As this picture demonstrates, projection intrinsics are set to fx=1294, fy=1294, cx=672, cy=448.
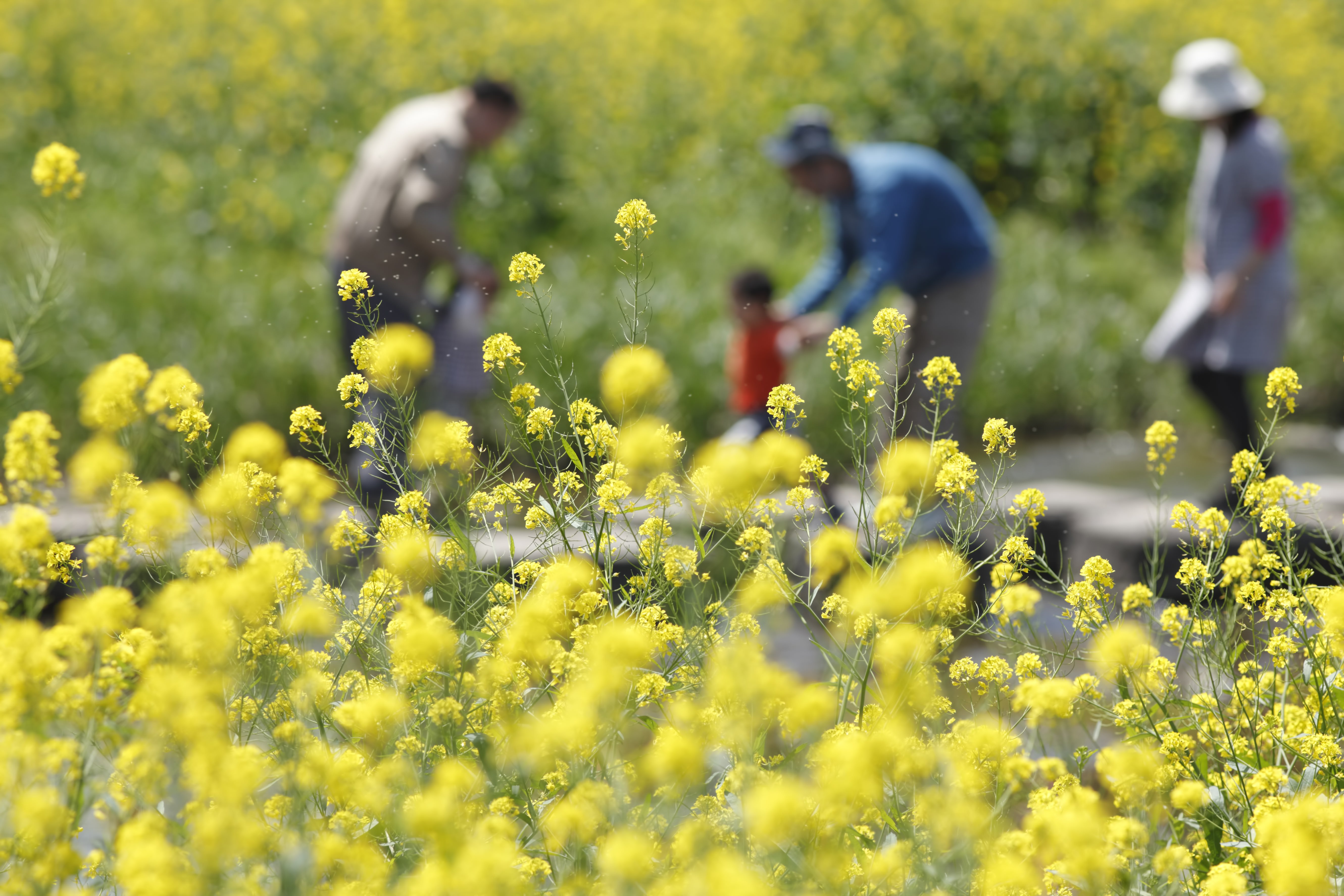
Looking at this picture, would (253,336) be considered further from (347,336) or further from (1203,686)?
(1203,686)

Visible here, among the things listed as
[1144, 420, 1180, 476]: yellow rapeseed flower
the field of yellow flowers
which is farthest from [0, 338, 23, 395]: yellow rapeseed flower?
[1144, 420, 1180, 476]: yellow rapeseed flower

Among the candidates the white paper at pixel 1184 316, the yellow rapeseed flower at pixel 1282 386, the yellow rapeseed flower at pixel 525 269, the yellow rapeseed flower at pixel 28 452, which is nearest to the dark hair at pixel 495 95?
the white paper at pixel 1184 316

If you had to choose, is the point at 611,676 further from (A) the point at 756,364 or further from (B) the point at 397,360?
(A) the point at 756,364

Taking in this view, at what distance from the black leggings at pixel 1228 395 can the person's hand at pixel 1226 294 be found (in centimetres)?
22

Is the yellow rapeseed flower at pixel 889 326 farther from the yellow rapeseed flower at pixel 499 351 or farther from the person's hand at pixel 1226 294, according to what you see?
the person's hand at pixel 1226 294

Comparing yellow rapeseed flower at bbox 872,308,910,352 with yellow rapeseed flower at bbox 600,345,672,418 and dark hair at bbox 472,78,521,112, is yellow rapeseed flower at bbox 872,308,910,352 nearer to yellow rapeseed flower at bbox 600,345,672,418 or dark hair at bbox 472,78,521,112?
yellow rapeseed flower at bbox 600,345,672,418

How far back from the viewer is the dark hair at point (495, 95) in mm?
4262

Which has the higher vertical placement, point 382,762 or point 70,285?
point 382,762

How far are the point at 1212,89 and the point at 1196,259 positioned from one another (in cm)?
60

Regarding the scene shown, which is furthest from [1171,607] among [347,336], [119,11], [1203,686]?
[119,11]

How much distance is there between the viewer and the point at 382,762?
1.43 m

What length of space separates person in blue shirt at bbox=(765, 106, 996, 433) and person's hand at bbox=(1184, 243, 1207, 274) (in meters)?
0.75

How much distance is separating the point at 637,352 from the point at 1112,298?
5.58 meters

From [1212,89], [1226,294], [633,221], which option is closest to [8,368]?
[633,221]
